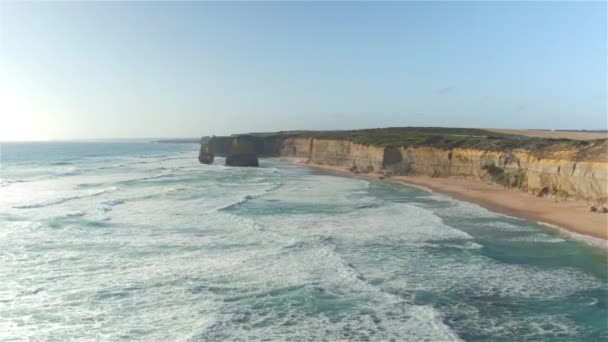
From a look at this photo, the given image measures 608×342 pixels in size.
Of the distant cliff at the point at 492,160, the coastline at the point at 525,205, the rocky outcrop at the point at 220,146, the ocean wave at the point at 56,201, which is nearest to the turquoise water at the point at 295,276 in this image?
the coastline at the point at 525,205

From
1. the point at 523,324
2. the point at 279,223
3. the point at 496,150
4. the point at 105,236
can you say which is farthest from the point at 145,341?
the point at 496,150

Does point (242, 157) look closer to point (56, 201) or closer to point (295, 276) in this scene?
point (56, 201)

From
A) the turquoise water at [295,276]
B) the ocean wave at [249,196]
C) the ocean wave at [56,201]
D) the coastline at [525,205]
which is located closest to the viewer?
the turquoise water at [295,276]

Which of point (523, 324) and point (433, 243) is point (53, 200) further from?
point (523, 324)

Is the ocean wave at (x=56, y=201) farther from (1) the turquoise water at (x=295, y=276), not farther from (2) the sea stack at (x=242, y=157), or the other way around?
(2) the sea stack at (x=242, y=157)

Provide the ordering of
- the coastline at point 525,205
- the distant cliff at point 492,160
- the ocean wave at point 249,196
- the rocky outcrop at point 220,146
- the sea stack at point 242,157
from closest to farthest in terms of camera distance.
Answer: the coastline at point 525,205 < the distant cliff at point 492,160 < the ocean wave at point 249,196 < the sea stack at point 242,157 < the rocky outcrop at point 220,146
